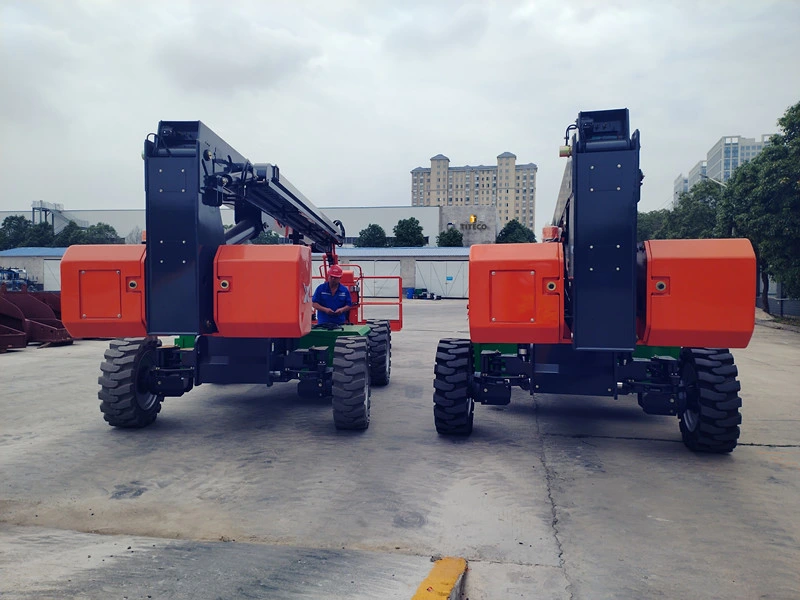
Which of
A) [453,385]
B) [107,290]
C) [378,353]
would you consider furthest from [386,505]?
[378,353]

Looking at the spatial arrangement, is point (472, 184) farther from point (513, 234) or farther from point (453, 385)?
point (453, 385)

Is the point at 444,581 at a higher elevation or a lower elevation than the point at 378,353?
lower

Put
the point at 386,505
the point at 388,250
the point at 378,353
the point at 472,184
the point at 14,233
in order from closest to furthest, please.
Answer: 1. the point at 386,505
2. the point at 378,353
3. the point at 388,250
4. the point at 14,233
5. the point at 472,184

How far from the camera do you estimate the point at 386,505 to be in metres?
4.85

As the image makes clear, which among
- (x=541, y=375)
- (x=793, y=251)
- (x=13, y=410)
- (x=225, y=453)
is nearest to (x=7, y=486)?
(x=225, y=453)

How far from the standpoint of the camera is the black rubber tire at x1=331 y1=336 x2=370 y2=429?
683cm

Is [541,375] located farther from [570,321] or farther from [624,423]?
[624,423]

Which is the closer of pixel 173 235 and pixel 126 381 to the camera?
pixel 173 235

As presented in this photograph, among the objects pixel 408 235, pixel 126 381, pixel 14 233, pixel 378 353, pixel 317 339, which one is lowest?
pixel 378 353

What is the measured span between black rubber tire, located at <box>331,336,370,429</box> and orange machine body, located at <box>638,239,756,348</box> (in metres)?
3.12

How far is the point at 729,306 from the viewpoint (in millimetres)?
5668

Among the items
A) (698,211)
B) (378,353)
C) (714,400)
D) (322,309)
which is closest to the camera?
(714,400)

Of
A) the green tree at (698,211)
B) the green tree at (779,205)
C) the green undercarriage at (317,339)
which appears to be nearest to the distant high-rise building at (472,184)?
the green tree at (698,211)

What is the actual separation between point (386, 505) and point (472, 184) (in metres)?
157
